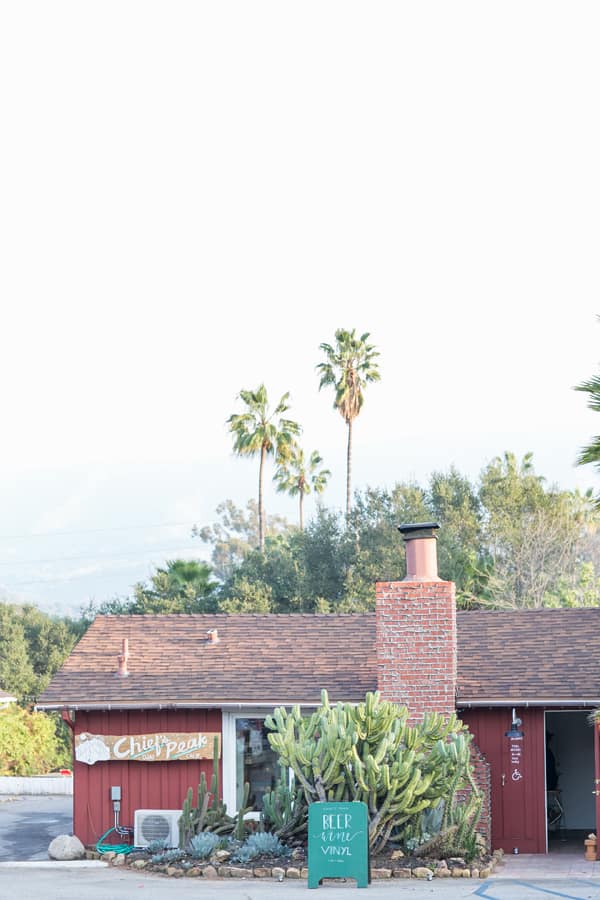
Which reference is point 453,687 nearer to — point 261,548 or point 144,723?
point 144,723

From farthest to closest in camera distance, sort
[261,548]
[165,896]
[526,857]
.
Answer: [261,548], [526,857], [165,896]

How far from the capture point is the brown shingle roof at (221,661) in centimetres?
2153

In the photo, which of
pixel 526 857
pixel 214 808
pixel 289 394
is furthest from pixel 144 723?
pixel 289 394

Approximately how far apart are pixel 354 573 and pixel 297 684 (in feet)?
86.3

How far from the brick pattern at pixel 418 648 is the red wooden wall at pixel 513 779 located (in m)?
0.98

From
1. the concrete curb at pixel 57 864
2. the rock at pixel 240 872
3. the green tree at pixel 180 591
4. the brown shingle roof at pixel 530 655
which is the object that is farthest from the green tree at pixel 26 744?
the rock at pixel 240 872

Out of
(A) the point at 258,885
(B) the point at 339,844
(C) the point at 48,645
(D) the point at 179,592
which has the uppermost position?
(D) the point at 179,592

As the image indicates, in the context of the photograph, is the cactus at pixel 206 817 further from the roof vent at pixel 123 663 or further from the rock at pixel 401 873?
the rock at pixel 401 873

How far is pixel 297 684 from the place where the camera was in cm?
2173

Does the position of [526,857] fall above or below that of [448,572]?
below

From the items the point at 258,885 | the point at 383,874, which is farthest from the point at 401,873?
the point at 258,885

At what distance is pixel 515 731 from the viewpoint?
2092 cm

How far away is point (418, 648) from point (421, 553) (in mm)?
1630

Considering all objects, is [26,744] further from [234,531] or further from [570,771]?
[234,531]
